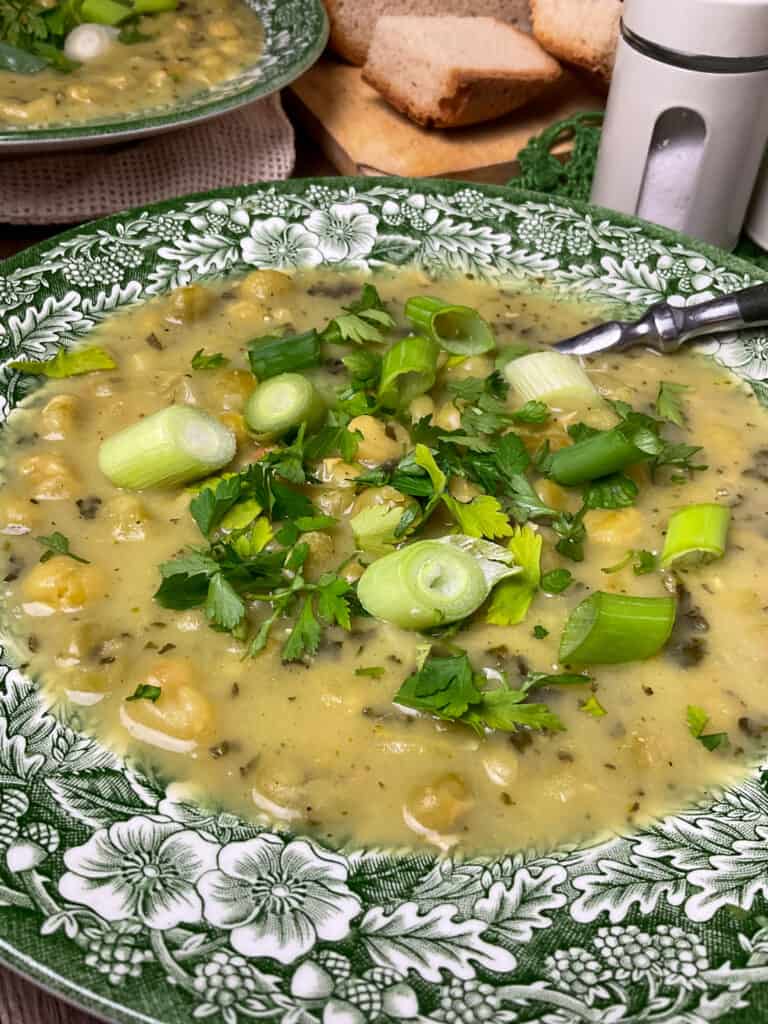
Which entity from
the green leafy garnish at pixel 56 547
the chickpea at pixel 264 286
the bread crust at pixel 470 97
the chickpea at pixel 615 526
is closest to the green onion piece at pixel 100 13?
the bread crust at pixel 470 97

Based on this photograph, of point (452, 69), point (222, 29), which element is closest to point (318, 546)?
point (452, 69)

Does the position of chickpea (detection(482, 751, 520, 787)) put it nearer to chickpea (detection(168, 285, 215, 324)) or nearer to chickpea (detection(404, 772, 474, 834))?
chickpea (detection(404, 772, 474, 834))

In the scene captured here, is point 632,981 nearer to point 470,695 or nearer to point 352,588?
point 470,695

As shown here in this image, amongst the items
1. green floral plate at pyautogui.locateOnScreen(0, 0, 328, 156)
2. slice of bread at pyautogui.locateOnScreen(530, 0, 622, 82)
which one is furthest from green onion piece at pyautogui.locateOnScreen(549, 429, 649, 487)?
slice of bread at pyautogui.locateOnScreen(530, 0, 622, 82)

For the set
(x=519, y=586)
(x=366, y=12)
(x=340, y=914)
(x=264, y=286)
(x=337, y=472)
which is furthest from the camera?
(x=366, y=12)

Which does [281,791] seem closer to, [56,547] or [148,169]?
[56,547]

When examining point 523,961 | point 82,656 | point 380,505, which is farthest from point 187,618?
point 523,961

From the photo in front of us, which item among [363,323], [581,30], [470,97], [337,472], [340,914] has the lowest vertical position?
[340,914]
